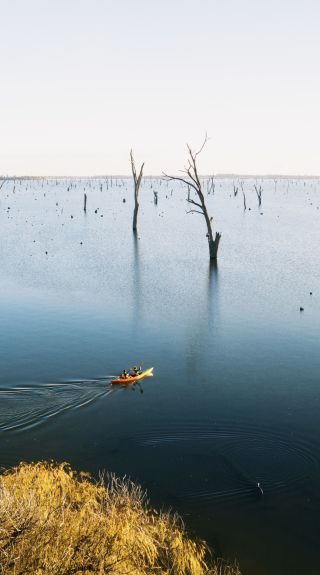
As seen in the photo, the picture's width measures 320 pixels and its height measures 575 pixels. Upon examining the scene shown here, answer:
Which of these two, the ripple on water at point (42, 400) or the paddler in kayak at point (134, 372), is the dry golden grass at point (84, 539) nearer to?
the ripple on water at point (42, 400)

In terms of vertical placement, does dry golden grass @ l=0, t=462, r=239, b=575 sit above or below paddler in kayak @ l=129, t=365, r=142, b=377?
above

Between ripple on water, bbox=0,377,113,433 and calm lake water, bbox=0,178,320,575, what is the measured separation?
53 mm

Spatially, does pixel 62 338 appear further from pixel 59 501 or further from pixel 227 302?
pixel 59 501

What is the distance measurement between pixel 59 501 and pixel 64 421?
22.4 feet

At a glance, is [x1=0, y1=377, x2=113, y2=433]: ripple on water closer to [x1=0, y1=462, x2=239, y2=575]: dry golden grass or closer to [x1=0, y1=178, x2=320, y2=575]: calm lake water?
[x1=0, y1=178, x2=320, y2=575]: calm lake water

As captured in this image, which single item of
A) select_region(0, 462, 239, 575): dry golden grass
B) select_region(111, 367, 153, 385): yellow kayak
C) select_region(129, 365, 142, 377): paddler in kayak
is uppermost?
select_region(0, 462, 239, 575): dry golden grass

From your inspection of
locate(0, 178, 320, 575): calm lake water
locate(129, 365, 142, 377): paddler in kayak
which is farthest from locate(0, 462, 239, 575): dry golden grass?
locate(129, 365, 142, 377): paddler in kayak

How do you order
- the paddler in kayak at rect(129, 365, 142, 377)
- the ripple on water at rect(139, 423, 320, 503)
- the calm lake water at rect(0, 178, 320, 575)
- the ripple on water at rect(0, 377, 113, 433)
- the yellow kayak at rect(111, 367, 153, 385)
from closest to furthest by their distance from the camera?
the calm lake water at rect(0, 178, 320, 575), the ripple on water at rect(139, 423, 320, 503), the ripple on water at rect(0, 377, 113, 433), the yellow kayak at rect(111, 367, 153, 385), the paddler in kayak at rect(129, 365, 142, 377)

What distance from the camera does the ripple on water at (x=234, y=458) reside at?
14.9m

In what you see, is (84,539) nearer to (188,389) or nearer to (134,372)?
(188,389)

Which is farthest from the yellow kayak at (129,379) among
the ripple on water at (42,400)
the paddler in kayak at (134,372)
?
the ripple on water at (42,400)

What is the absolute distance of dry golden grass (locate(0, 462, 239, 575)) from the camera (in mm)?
9602

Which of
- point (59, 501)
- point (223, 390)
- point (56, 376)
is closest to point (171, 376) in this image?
point (223, 390)

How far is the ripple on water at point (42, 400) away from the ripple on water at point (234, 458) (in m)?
3.50
